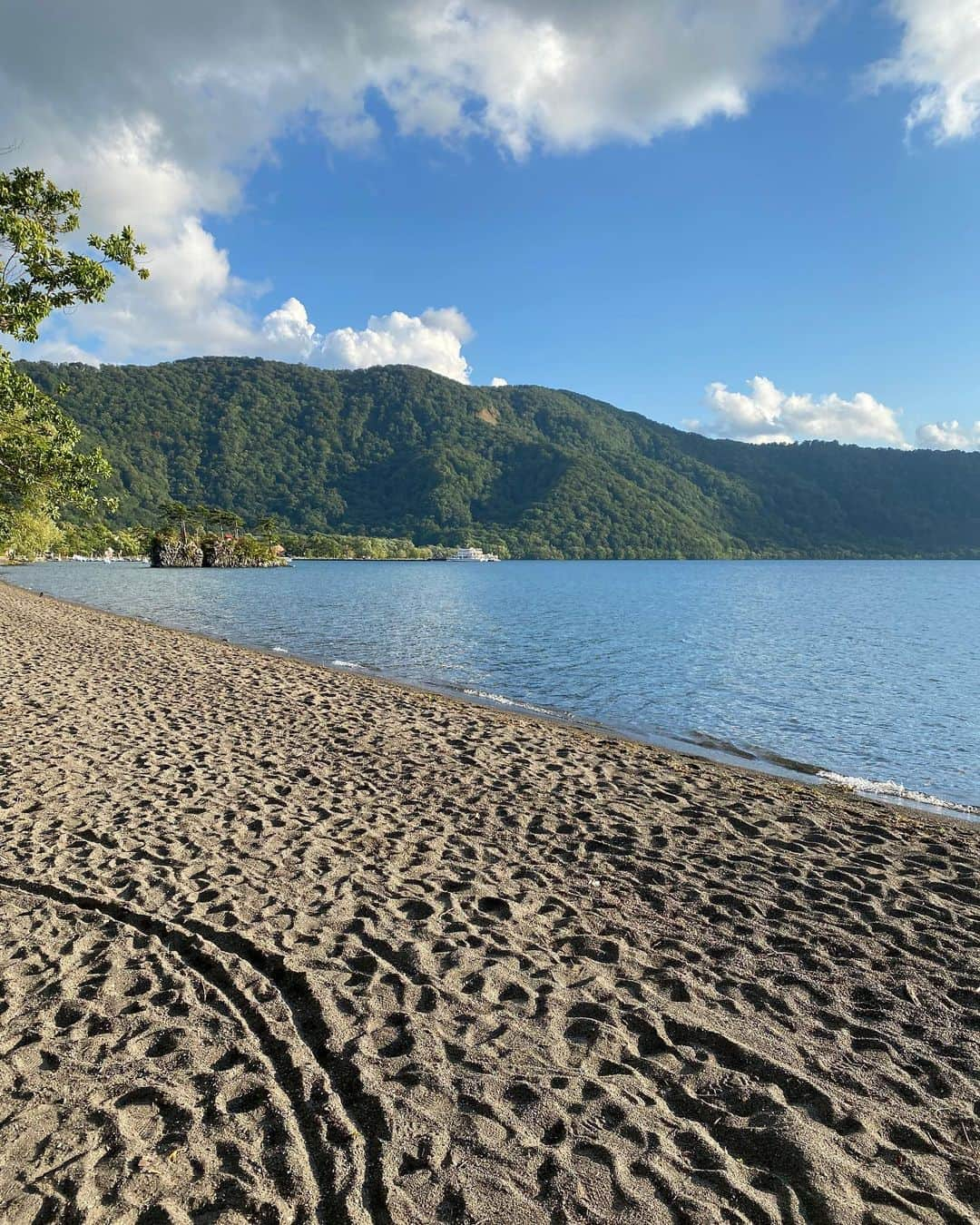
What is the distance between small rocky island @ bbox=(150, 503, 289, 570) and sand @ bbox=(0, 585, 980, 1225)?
15663cm

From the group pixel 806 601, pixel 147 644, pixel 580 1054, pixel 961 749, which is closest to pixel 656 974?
pixel 580 1054

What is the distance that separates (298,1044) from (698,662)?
88.7ft

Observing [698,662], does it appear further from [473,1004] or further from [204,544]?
[204,544]

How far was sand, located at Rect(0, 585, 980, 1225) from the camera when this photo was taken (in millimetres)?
3641

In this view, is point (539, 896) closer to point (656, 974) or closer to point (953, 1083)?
point (656, 974)

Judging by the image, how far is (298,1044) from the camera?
15.1 ft

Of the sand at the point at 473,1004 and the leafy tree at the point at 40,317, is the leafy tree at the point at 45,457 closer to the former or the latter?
the leafy tree at the point at 40,317

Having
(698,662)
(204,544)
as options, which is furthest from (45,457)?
(204,544)

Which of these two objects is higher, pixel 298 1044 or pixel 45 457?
pixel 45 457

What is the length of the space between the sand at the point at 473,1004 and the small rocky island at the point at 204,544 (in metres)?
157

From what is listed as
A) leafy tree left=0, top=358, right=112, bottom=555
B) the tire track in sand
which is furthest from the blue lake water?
the tire track in sand

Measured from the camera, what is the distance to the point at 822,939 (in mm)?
6344

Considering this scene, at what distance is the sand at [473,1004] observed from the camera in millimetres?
3641

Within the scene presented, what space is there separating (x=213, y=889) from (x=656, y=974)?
4065mm
